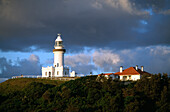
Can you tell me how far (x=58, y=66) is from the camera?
61125mm

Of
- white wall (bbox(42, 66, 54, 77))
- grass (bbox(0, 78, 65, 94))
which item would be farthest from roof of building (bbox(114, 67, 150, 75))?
white wall (bbox(42, 66, 54, 77))

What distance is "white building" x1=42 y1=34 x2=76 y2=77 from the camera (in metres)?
60.0

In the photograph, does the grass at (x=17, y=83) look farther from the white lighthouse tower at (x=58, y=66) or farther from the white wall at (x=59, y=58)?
the white wall at (x=59, y=58)

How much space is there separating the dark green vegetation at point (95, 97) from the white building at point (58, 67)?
12.6 meters

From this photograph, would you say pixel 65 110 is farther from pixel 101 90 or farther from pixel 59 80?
pixel 59 80

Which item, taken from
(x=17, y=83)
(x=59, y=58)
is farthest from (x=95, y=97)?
(x=59, y=58)

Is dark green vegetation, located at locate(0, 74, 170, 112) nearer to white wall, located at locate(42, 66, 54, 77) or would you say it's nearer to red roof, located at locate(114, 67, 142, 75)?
red roof, located at locate(114, 67, 142, 75)

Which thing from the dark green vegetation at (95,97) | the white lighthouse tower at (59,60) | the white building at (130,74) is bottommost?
the dark green vegetation at (95,97)

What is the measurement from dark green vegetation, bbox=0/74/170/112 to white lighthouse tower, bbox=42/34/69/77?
12.7 metres

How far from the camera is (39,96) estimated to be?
44.0 metres

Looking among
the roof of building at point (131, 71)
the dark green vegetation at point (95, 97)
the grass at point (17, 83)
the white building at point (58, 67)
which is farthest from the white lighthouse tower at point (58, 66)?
the roof of building at point (131, 71)

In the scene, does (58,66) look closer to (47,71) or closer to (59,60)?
(59,60)

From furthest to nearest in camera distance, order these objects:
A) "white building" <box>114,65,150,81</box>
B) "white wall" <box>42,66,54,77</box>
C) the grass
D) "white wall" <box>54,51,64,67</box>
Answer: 1. "white wall" <box>54,51,64,67</box>
2. "white wall" <box>42,66,54,77</box>
3. the grass
4. "white building" <box>114,65,150,81</box>

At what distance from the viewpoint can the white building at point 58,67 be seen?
6000cm
